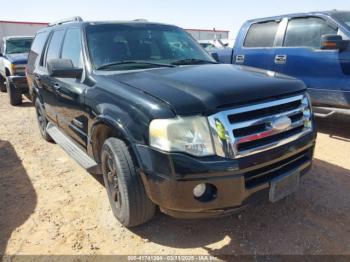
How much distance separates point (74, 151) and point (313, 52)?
3999mm

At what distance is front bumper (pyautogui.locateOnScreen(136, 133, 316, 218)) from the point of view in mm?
2291

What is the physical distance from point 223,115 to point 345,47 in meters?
3.56

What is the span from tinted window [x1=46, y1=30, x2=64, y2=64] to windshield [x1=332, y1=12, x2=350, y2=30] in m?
4.20

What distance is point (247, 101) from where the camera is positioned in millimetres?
2477

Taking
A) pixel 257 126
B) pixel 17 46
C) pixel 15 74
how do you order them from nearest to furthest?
pixel 257 126 → pixel 15 74 → pixel 17 46

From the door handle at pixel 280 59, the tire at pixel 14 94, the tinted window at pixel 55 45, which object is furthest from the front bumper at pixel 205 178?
the tire at pixel 14 94

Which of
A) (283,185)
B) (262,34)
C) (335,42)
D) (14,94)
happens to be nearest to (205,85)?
(283,185)

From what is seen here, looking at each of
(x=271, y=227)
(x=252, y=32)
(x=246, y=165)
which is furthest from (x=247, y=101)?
(x=252, y=32)

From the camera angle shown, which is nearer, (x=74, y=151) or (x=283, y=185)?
(x=283, y=185)

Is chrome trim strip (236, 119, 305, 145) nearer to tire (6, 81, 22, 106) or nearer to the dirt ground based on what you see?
the dirt ground

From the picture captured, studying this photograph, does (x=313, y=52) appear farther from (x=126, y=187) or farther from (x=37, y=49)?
(x=37, y=49)

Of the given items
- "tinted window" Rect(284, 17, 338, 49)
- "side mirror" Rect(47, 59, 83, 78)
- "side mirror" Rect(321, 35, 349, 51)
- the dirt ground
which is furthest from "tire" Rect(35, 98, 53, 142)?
"side mirror" Rect(321, 35, 349, 51)

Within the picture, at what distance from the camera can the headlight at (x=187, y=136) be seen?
231 centimetres

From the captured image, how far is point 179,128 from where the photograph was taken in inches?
91.2
